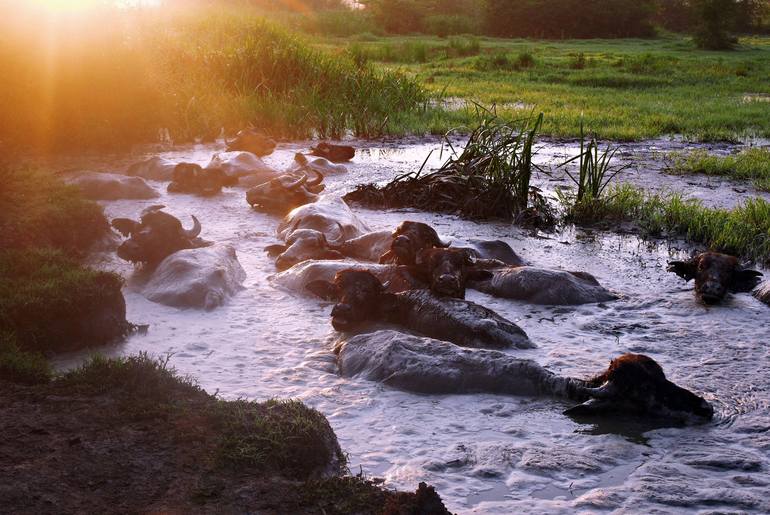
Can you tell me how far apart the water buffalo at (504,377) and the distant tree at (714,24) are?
34.8 metres

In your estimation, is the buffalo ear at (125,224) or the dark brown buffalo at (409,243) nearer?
the dark brown buffalo at (409,243)

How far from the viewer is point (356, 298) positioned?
5.64 m

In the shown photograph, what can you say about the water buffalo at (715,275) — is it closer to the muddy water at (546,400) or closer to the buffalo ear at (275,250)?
the muddy water at (546,400)

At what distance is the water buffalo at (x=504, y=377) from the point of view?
4477 millimetres

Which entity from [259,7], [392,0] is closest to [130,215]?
[259,7]

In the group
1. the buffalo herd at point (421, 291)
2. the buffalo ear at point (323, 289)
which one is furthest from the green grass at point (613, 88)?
the buffalo ear at point (323, 289)

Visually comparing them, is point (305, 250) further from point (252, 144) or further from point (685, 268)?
point (252, 144)

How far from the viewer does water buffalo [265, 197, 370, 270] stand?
23.5 ft

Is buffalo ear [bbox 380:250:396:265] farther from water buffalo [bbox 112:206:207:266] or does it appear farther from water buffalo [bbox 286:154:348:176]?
water buffalo [bbox 286:154:348:176]

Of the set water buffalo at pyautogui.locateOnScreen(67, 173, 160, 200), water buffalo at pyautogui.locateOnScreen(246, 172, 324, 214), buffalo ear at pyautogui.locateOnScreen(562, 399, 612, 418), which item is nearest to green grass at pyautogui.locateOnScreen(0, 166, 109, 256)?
water buffalo at pyautogui.locateOnScreen(67, 173, 160, 200)

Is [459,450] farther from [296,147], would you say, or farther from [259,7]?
[259,7]

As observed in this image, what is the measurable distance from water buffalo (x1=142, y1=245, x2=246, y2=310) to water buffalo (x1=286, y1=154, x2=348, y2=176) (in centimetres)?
392

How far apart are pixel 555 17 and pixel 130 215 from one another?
3959 cm

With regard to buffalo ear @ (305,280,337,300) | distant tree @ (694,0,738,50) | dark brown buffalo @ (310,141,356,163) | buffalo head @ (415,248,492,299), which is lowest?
buffalo ear @ (305,280,337,300)
